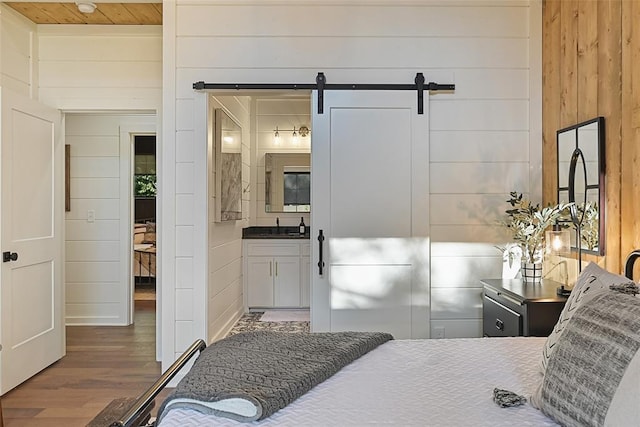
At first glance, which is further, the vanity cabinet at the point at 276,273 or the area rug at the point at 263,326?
the vanity cabinet at the point at 276,273

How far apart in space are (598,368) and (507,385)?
438 mm

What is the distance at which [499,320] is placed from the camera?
2.95 m

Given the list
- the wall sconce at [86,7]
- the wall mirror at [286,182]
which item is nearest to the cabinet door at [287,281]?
the wall mirror at [286,182]

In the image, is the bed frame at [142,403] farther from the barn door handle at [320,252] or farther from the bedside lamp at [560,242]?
the bedside lamp at [560,242]

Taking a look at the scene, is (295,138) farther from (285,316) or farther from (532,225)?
(532,225)

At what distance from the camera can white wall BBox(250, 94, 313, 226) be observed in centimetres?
639

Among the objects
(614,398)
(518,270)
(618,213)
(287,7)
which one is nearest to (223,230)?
(287,7)

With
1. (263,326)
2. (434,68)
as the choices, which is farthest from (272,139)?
(434,68)

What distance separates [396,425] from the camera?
1.30 m

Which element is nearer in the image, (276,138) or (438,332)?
(438,332)

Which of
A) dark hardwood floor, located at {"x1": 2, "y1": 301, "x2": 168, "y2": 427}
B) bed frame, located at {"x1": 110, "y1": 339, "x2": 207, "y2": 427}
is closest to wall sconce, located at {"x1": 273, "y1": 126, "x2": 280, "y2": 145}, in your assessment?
dark hardwood floor, located at {"x1": 2, "y1": 301, "x2": 168, "y2": 427}

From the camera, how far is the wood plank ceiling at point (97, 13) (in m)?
3.69

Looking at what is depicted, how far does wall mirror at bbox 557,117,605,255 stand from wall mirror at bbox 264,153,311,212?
149 inches

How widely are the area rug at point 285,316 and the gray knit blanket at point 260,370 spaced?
347 cm
